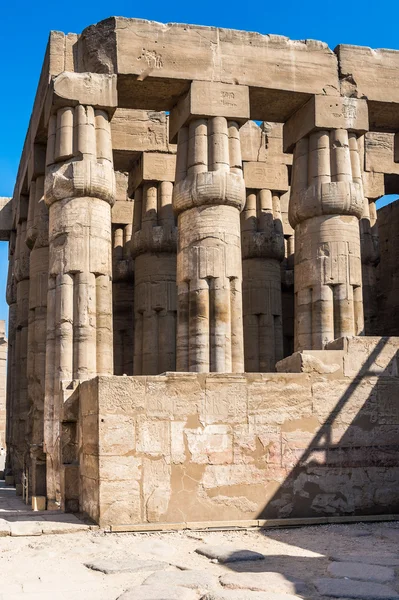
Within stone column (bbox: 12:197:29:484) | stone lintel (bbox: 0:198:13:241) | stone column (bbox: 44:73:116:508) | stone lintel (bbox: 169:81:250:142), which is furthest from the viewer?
stone lintel (bbox: 0:198:13:241)

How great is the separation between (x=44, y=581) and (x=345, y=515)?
13.9 ft

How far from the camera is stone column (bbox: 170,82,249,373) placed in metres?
14.6

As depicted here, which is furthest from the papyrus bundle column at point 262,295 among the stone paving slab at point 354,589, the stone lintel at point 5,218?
the stone paving slab at point 354,589

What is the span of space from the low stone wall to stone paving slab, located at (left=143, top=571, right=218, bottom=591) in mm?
2337

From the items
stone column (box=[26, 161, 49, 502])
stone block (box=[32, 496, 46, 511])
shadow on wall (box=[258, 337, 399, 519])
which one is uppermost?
stone column (box=[26, 161, 49, 502])

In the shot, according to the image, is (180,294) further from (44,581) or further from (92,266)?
(44,581)

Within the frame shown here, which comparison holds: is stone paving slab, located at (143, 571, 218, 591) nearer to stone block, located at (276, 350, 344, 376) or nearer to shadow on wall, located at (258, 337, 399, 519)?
shadow on wall, located at (258, 337, 399, 519)

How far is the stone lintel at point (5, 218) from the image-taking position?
2497 centimetres

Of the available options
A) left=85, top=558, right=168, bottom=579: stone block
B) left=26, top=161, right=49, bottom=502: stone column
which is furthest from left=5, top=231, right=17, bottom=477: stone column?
left=85, top=558, right=168, bottom=579: stone block

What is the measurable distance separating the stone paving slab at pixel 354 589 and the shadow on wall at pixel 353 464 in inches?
120

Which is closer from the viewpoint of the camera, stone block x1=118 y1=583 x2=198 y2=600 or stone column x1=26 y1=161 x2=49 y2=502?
stone block x1=118 y1=583 x2=198 y2=600

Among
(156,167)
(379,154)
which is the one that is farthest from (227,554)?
(379,154)

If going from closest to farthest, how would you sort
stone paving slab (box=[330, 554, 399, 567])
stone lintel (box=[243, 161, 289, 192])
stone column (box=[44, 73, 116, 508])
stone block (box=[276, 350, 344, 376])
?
stone paving slab (box=[330, 554, 399, 567]) < stone block (box=[276, 350, 344, 376]) < stone column (box=[44, 73, 116, 508]) < stone lintel (box=[243, 161, 289, 192])

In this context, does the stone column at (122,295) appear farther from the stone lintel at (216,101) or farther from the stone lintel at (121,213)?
the stone lintel at (216,101)
